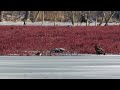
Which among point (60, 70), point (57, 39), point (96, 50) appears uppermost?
point (60, 70)

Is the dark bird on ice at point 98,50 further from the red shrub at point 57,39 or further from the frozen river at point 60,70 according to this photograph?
the frozen river at point 60,70

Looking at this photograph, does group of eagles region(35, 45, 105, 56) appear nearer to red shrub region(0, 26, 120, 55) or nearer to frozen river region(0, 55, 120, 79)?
red shrub region(0, 26, 120, 55)

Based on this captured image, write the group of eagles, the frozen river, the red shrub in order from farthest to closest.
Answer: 1. the red shrub
2. the group of eagles
3. the frozen river

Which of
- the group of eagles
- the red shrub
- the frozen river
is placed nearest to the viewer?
the frozen river

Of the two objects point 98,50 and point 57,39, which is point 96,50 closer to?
point 98,50

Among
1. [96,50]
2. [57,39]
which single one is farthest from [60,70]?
[57,39]

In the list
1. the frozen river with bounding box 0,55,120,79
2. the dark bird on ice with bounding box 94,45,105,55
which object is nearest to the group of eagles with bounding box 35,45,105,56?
the dark bird on ice with bounding box 94,45,105,55

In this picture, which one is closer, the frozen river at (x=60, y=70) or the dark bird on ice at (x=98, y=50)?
the frozen river at (x=60, y=70)

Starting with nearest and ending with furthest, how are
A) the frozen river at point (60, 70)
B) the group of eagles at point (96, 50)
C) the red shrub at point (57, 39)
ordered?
the frozen river at point (60, 70), the group of eagles at point (96, 50), the red shrub at point (57, 39)

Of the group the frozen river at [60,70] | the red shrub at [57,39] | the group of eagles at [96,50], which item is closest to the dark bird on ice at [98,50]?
the group of eagles at [96,50]
